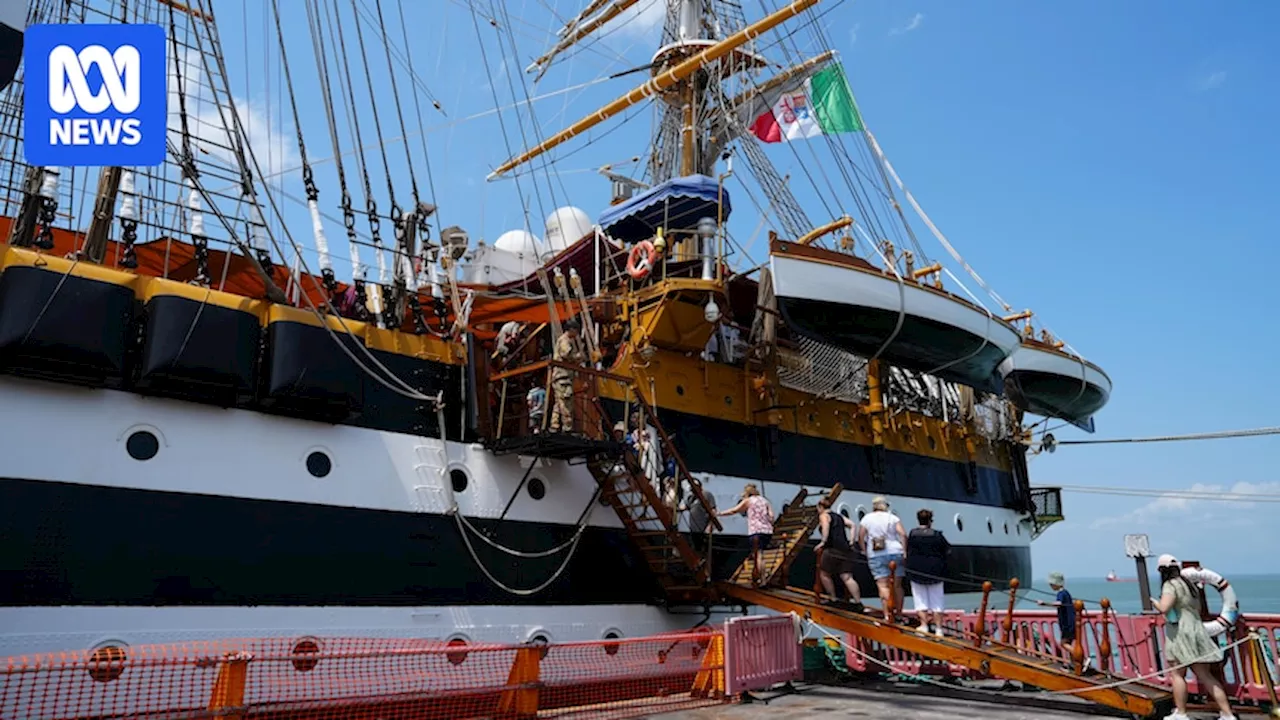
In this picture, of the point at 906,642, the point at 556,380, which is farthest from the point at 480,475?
the point at 906,642

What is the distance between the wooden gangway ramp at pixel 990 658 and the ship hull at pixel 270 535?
6.50ft

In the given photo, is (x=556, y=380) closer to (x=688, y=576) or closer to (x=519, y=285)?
(x=688, y=576)

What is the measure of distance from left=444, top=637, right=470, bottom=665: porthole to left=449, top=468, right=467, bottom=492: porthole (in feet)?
4.81

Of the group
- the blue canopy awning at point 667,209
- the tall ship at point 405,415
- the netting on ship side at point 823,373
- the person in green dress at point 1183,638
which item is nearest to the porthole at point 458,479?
the tall ship at point 405,415

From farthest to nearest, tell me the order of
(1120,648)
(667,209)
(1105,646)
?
(667,209) → (1120,648) → (1105,646)

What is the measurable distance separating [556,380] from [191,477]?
3.55m

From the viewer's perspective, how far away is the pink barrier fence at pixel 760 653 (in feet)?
29.3

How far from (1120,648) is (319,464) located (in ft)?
26.6

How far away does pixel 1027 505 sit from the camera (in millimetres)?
19703

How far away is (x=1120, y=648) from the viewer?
9.47 meters

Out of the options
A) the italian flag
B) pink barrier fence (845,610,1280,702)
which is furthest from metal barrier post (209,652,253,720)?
the italian flag

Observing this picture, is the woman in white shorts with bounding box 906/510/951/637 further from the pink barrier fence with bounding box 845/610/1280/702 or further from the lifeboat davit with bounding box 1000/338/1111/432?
the lifeboat davit with bounding box 1000/338/1111/432

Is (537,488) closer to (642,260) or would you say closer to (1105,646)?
(642,260)

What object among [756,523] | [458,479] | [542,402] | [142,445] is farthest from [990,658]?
[142,445]
